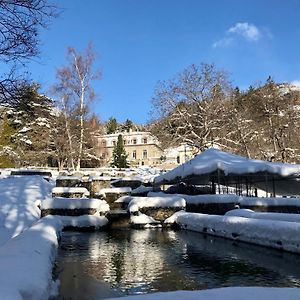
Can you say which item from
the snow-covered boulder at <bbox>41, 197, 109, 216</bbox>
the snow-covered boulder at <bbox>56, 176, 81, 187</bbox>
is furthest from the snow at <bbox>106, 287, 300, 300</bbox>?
the snow-covered boulder at <bbox>56, 176, 81, 187</bbox>

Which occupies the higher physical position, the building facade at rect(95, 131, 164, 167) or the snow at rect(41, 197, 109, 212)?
the building facade at rect(95, 131, 164, 167)

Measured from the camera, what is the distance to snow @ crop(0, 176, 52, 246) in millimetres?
15373

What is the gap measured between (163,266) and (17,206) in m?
11.9

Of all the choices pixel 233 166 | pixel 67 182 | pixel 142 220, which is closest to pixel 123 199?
pixel 142 220

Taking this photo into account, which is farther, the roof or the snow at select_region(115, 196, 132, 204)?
the snow at select_region(115, 196, 132, 204)

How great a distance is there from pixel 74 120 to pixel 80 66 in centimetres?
636

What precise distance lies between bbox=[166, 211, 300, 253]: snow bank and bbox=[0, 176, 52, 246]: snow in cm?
709

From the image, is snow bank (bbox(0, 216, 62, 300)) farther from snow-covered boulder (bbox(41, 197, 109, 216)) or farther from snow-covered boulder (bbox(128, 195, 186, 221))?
snow-covered boulder (bbox(41, 197, 109, 216))

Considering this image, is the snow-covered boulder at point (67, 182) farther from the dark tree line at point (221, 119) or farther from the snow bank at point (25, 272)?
the snow bank at point (25, 272)

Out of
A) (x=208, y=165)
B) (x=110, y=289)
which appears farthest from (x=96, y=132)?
(x=110, y=289)

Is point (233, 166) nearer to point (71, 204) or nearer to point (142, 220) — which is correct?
point (142, 220)

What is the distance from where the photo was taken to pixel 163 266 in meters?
10.2

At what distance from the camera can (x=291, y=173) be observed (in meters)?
23.4

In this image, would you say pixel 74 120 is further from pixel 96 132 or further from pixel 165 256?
pixel 165 256
